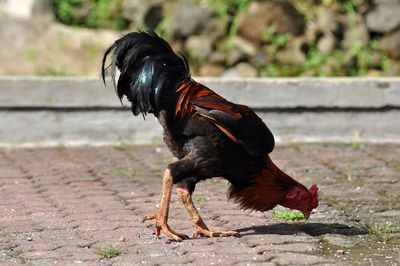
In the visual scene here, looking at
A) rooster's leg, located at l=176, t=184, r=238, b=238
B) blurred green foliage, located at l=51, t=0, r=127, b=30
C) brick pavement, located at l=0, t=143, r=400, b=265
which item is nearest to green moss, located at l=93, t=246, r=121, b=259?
brick pavement, located at l=0, t=143, r=400, b=265

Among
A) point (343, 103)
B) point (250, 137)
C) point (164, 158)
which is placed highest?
point (250, 137)

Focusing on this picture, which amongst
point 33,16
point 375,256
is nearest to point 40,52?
point 33,16

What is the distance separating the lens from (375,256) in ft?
14.6

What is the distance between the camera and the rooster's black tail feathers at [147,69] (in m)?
4.78

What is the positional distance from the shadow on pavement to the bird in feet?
0.65

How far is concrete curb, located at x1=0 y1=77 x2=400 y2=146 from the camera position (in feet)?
27.7

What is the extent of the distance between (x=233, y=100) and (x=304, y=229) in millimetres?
3506

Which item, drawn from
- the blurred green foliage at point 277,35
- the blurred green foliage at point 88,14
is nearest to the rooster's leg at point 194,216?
the blurred green foliage at point 277,35

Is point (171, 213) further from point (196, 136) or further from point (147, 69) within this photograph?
point (147, 69)

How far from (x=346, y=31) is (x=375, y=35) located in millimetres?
430

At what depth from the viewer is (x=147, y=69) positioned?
478cm

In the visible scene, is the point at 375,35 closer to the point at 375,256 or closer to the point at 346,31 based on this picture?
the point at 346,31

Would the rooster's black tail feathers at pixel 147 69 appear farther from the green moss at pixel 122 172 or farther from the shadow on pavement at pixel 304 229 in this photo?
the green moss at pixel 122 172

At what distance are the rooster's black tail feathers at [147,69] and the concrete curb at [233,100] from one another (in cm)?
354
